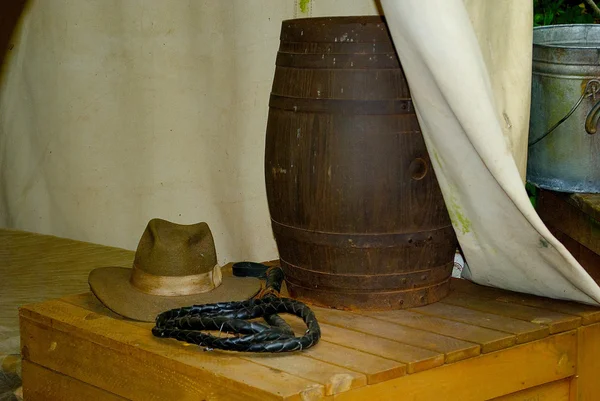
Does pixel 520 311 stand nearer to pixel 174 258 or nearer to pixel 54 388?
pixel 174 258

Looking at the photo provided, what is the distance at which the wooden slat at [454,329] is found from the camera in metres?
2.16

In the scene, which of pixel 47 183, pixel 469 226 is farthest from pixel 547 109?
pixel 47 183

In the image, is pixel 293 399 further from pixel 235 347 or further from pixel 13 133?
pixel 13 133

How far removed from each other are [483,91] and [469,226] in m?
0.37

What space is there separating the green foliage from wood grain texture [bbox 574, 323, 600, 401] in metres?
1.30

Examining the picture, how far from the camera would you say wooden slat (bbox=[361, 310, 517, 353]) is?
2160 millimetres

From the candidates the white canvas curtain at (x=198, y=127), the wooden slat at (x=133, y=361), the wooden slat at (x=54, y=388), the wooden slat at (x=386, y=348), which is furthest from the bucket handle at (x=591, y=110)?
the wooden slat at (x=54, y=388)

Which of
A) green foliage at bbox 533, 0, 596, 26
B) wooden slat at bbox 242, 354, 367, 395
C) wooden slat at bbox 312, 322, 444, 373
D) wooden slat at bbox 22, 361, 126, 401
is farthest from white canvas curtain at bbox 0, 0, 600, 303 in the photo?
wooden slat at bbox 22, 361, 126, 401

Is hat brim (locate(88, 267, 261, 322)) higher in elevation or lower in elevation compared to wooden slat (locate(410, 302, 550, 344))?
higher

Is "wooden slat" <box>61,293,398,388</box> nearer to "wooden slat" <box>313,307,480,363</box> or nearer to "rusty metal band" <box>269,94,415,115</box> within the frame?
"wooden slat" <box>313,307,480,363</box>

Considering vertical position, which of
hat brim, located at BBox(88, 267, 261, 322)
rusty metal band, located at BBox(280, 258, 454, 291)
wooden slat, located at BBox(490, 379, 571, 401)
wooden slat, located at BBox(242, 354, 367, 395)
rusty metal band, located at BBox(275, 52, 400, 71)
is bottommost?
wooden slat, located at BBox(490, 379, 571, 401)

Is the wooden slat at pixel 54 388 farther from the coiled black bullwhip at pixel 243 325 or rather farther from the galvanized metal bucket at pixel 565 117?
the galvanized metal bucket at pixel 565 117

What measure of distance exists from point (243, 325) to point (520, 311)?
69 centimetres

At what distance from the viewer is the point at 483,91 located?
2123mm
